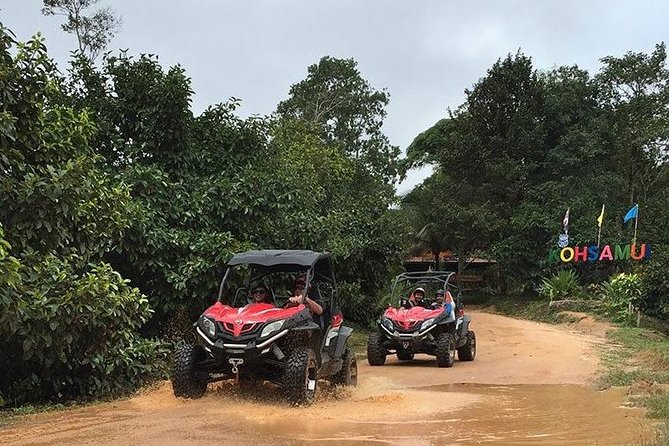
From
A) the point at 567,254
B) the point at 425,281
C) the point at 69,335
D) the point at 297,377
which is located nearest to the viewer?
the point at 297,377

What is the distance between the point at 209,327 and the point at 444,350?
583 centimetres

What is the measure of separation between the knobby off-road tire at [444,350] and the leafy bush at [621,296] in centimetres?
1167

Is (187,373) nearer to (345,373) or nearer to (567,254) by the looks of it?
(345,373)

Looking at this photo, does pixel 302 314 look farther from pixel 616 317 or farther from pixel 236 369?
pixel 616 317

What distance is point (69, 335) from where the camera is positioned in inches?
337

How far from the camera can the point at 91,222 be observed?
9594 mm

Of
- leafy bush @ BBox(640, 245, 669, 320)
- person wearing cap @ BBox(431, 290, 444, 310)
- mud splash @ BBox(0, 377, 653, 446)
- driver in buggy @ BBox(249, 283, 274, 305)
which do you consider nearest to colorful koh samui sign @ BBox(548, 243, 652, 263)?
leafy bush @ BBox(640, 245, 669, 320)

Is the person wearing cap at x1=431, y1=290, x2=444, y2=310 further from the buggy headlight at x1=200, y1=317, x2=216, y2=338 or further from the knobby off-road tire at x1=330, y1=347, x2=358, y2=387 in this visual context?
the buggy headlight at x1=200, y1=317, x2=216, y2=338

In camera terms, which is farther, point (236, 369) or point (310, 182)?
point (310, 182)

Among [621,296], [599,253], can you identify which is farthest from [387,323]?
[599,253]

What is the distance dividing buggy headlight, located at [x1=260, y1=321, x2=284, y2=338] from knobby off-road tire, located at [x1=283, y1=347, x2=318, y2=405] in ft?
1.18

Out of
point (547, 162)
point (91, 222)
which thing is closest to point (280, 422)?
point (91, 222)

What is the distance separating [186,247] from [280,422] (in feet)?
18.8

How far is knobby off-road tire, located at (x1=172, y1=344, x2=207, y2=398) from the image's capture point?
342 inches
